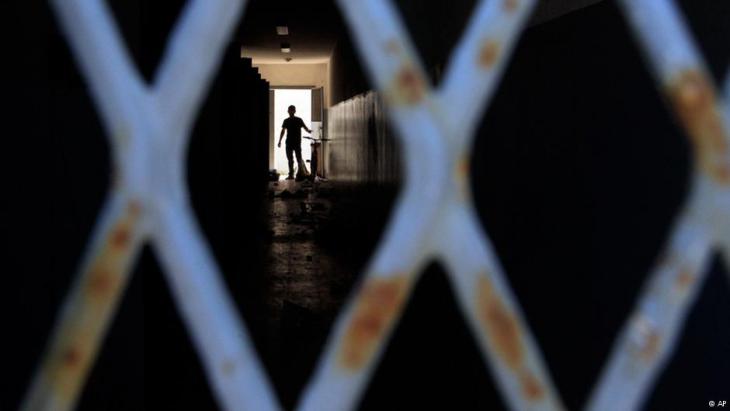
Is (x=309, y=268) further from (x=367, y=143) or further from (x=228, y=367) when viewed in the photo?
(x=228, y=367)

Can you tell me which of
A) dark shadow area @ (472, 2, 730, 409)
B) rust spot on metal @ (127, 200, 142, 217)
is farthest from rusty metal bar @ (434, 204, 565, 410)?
dark shadow area @ (472, 2, 730, 409)

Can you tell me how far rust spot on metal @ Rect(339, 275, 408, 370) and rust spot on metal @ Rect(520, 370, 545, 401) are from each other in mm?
140

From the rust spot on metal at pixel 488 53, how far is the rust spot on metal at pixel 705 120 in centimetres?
17

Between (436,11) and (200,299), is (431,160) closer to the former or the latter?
(200,299)

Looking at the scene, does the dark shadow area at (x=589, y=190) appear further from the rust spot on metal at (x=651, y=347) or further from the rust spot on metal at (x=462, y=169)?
the rust spot on metal at (x=462, y=169)

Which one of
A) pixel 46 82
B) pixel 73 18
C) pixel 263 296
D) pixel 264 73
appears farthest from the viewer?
pixel 264 73

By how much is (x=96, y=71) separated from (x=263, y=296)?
13.3 ft

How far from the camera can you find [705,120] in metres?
0.67

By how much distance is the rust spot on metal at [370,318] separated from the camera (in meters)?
0.65

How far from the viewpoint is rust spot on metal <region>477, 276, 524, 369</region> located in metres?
0.66

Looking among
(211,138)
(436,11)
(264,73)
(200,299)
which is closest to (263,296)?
(211,138)

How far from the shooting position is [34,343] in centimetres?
206

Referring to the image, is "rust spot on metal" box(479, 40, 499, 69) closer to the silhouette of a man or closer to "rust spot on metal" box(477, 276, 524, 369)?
"rust spot on metal" box(477, 276, 524, 369)

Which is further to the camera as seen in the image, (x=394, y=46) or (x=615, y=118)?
(x=615, y=118)
